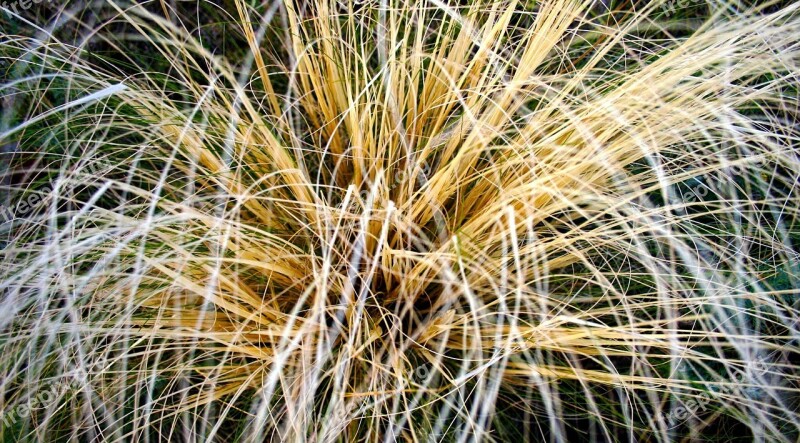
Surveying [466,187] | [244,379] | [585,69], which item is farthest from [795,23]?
[244,379]

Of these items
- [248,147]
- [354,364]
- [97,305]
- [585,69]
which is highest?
[585,69]

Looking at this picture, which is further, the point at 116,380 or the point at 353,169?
the point at 353,169

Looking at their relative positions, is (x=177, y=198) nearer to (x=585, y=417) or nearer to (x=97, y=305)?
(x=97, y=305)

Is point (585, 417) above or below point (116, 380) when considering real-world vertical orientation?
below

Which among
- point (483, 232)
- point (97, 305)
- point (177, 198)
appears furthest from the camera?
point (177, 198)

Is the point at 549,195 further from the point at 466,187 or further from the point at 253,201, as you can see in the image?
the point at 253,201

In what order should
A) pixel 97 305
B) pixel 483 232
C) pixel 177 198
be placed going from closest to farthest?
pixel 97 305 < pixel 483 232 < pixel 177 198
